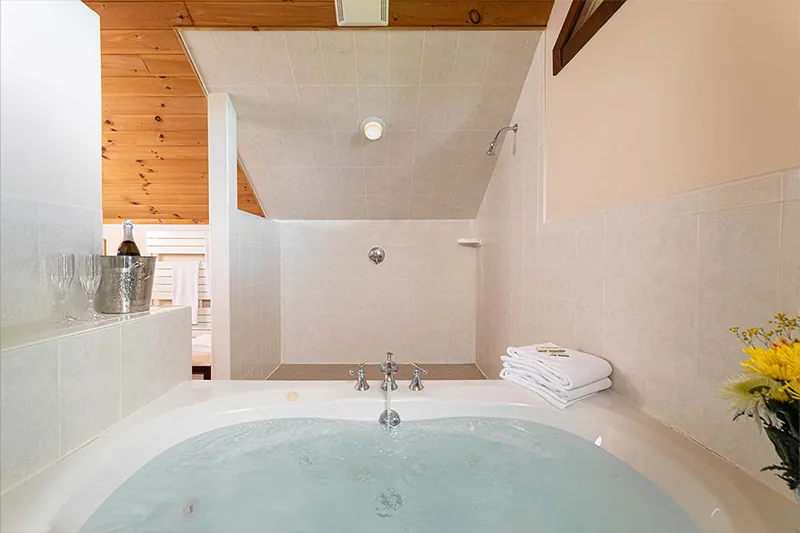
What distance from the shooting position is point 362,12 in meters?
1.80

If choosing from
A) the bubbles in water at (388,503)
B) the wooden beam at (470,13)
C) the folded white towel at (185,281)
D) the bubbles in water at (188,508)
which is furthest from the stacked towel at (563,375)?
the folded white towel at (185,281)

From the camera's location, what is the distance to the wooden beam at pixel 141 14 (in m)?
2.09

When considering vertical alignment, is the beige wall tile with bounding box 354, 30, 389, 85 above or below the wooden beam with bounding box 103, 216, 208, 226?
above

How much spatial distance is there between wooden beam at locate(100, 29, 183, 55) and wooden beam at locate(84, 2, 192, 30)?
38 millimetres

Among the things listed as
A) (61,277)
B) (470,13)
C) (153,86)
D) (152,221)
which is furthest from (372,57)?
(152,221)

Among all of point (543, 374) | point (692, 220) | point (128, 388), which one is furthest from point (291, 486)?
point (692, 220)

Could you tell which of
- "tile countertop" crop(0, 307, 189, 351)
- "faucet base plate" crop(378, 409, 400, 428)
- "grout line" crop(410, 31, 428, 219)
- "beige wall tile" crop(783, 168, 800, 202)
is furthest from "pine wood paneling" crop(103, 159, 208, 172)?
"beige wall tile" crop(783, 168, 800, 202)

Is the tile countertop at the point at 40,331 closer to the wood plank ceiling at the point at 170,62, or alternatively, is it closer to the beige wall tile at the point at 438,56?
the wood plank ceiling at the point at 170,62

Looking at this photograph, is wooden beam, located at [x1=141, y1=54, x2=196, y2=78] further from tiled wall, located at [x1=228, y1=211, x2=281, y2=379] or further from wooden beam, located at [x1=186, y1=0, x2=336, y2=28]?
tiled wall, located at [x1=228, y1=211, x2=281, y2=379]

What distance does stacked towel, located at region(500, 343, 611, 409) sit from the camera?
1396 mm

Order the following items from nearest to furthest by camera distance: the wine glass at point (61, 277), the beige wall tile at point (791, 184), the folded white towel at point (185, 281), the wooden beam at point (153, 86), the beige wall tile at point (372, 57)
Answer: the beige wall tile at point (791, 184) → the wine glass at point (61, 277) → the beige wall tile at point (372, 57) → the wooden beam at point (153, 86) → the folded white towel at point (185, 281)

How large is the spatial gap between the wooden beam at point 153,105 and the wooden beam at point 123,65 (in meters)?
0.17

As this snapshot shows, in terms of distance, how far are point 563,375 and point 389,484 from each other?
2.13 ft

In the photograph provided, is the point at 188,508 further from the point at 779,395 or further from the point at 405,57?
the point at 405,57
